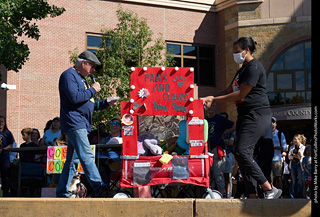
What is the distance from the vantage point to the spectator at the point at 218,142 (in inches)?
370

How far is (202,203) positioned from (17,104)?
21.4m

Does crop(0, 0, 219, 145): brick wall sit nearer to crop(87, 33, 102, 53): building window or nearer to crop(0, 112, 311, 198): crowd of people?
crop(87, 33, 102, 53): building window

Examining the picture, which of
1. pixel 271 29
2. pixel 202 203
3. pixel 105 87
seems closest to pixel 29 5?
pixel 105 87

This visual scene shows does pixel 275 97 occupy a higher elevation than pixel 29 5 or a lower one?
lower

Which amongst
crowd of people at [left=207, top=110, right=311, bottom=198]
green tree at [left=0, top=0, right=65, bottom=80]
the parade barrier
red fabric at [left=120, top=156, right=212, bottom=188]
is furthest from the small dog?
green tree at [left=0, top=0, right=65, bottom=80]

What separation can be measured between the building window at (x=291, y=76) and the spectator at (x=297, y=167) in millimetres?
14591

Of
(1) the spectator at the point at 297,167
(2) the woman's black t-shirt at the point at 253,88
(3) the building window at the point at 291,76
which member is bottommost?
(1) the spectator at the point at 297,167

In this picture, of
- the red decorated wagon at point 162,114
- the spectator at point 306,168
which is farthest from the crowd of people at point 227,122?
the spectator at point 306,168

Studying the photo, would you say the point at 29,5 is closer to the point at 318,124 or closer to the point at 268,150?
the point at 268,150

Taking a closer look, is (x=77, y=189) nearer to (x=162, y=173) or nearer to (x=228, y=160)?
(x=162, y=173)

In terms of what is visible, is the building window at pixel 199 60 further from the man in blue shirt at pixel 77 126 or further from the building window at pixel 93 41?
the man in blue shirt at pixel 77 126

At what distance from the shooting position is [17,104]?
24.7 m

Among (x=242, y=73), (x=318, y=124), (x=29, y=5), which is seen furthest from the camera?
(x=29, y=5)

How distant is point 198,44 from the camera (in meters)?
29.8
